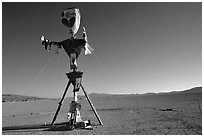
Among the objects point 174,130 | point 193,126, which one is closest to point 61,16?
point 174,130

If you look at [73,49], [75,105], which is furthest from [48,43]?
[75,105]

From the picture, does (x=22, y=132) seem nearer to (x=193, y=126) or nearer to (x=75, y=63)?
(x=75, y=63)

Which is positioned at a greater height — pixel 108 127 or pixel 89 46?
pixel 89 46

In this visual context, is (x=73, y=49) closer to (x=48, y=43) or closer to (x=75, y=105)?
(x=48, y=43)

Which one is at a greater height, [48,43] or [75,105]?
[48,43]

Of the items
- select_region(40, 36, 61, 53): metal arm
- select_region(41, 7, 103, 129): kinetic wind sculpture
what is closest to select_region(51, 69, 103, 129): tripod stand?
Result: select_region(41, 7, 103, 129): kinetic wind sculpture

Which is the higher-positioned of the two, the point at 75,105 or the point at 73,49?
the point at 73,49

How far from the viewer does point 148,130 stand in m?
8.09

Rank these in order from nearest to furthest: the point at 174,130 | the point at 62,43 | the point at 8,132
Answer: the point at 174,130 → the point at 8,132 → the point at 62,43

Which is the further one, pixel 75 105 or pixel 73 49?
pixel 73 49

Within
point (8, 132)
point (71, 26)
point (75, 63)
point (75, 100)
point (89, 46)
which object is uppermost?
point (71, 26)

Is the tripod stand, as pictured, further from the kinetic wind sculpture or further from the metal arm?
the metal arm

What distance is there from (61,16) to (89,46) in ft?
5.40

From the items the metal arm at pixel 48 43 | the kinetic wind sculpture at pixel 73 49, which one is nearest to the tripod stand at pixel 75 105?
the kinetic wind sculpture at pixel 73 49
